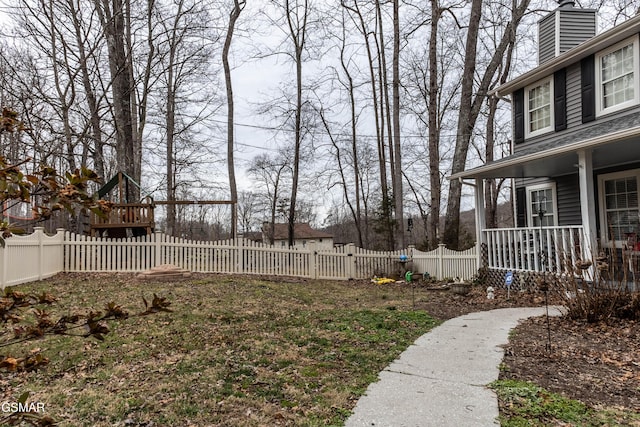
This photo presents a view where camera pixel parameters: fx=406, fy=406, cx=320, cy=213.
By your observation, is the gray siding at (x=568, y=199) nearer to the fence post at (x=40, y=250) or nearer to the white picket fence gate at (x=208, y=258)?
the white picket fence gate at (x=208, y=258)

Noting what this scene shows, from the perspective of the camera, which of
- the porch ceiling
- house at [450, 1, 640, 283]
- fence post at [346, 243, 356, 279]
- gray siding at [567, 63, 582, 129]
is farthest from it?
fence post at [346, 243, 356, 279]

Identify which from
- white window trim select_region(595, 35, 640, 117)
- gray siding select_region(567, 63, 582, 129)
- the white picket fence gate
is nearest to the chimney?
gray siding select_region(567, 63, 582, 129)

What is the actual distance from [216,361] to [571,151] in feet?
22.6

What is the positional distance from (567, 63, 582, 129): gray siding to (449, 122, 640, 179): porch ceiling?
78 centimetres

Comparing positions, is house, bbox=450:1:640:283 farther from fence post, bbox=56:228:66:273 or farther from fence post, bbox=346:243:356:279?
fence post, bbox=56:228:66:273

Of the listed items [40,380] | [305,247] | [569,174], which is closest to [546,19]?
[569,174]

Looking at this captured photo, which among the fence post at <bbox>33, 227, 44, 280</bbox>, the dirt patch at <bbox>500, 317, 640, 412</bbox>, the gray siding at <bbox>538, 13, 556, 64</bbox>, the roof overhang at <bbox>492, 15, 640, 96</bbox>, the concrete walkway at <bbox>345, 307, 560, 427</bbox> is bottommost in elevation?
the dirt patch at <bbox>500, 317, 640, 412</bbox>

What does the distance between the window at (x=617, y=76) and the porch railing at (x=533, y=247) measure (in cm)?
278

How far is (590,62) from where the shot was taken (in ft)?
28.9

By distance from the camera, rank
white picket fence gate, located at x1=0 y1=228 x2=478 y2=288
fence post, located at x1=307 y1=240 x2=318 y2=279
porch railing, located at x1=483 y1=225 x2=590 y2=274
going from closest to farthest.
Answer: porch railing, located at x1=483 y1=225 x2=590 y2=274 → white picket fence gate, located at x1=0 y1=228 x2=478 y2=288 → fence post, located at x1=307 y1=240 x2=318 y2=279

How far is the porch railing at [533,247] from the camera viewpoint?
24.4 ft

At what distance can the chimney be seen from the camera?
425 inches

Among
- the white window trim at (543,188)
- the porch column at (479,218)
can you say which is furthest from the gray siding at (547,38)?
the porch column at (479,218)

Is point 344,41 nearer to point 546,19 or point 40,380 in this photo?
point 546,19
